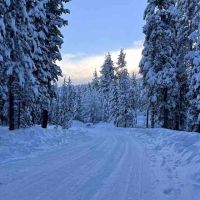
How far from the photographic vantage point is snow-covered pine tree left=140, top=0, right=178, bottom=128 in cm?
A: 3303

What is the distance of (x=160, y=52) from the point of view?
33.0 meters

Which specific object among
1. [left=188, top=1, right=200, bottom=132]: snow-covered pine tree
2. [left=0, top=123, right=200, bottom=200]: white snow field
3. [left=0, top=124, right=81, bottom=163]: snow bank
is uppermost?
[left=188, top=1, right=200, bottom=132]: snow-covered pine tree

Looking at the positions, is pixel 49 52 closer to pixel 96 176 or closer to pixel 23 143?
→ pixel 23 143

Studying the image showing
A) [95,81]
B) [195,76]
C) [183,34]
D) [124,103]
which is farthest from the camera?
[95,81]

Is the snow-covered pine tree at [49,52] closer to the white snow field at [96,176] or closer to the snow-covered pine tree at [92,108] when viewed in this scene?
the white snow field at [96,176]

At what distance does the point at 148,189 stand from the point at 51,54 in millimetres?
22620

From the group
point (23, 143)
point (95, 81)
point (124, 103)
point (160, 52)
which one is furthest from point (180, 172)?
point (95, 81)

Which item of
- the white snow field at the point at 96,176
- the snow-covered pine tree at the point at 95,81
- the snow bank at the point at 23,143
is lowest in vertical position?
the white snow field at the point at 96,176

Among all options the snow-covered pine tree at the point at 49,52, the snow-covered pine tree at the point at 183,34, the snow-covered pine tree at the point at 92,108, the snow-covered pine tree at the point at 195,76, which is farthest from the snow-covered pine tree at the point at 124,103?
the snow-covered pine tree at the point at 92,108

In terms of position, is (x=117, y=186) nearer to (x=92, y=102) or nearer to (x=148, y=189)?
(x=148, y=189)

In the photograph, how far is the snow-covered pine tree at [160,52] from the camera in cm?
3303

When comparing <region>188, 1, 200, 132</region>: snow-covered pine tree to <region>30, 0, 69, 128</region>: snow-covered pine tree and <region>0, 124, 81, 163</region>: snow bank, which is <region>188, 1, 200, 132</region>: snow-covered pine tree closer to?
<region>30, 0, 69, 128</region>: snow-covered pine tree

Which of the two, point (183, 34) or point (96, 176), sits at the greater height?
point (183, 34)

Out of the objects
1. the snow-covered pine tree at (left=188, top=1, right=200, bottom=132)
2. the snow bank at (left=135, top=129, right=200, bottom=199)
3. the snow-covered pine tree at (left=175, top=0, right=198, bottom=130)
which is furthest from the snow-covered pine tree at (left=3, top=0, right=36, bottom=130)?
the snow-covered pine tree at (left=175, top=0, right=198, bottom=130)
